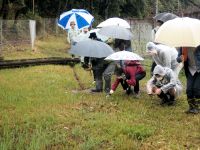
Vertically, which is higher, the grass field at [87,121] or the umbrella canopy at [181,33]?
the umbrella canopy at [181,33]

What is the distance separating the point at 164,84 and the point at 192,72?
1.00 meters

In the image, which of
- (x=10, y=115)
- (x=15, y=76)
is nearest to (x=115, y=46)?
(x=15, y=76)

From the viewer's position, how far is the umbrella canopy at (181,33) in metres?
9.18

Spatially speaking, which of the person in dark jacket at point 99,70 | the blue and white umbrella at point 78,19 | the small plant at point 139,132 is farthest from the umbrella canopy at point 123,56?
the blue and white umbrella at point 78,19

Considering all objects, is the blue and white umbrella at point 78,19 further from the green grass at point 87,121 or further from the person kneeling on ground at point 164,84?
the person kneeling on ground at point 164,84

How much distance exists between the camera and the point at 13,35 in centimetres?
2495

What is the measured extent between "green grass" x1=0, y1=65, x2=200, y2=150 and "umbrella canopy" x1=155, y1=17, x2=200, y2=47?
1.46 meters

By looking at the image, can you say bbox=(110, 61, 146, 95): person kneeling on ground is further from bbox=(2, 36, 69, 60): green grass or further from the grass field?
bbox=(2, 36, 69, 60): green grass

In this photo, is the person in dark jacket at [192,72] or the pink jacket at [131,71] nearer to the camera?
the person in dark jacket at [192,72]

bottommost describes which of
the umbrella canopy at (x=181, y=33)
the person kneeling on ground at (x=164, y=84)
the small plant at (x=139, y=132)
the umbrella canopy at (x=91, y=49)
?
the small plant at (x=139, y=132)

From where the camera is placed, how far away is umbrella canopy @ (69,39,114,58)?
38.5 ft

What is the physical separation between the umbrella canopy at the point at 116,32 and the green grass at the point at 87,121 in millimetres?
1429

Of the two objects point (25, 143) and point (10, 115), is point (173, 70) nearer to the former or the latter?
point (10, 115)

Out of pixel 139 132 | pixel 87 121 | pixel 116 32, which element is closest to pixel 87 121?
pixel 87 121
